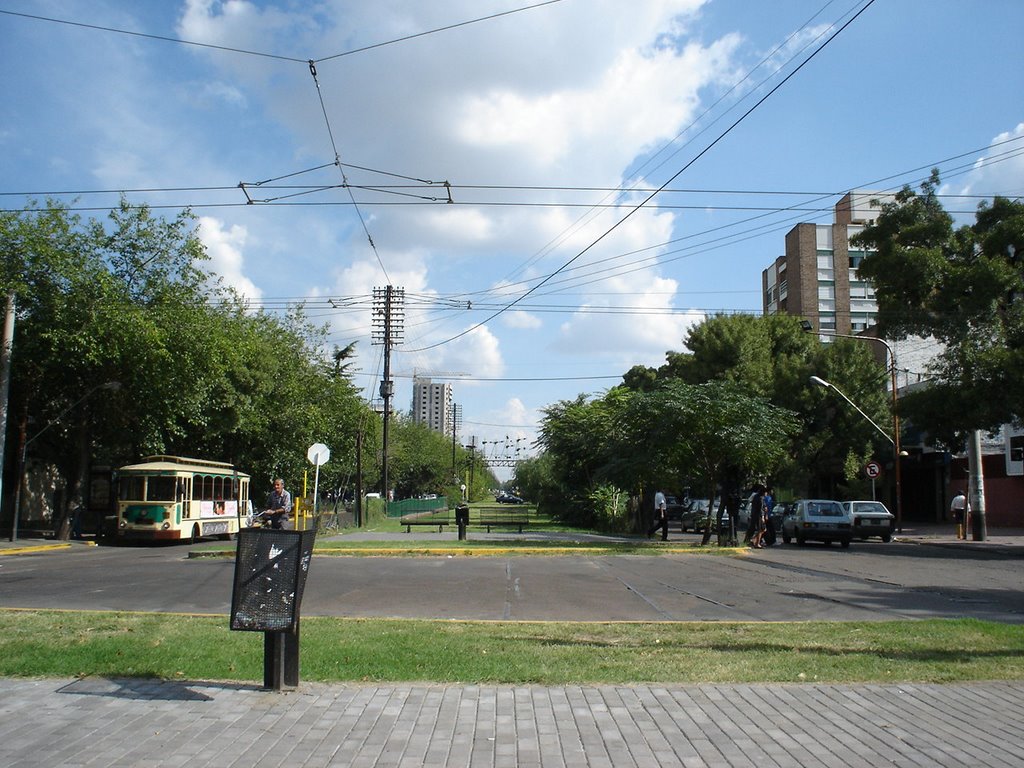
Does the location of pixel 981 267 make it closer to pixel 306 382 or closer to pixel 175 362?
pixel 175 362

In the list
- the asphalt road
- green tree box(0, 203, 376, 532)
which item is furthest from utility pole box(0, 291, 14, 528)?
the asphalt road

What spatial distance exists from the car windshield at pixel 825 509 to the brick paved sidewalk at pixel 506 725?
2387 cm

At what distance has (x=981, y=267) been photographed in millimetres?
28094

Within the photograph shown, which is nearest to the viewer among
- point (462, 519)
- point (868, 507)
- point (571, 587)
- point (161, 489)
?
point (571, 587)

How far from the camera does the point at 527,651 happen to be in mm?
8266

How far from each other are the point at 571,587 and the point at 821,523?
17418 millimetres

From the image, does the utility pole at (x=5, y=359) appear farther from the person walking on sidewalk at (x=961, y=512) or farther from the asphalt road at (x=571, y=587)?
→ the person walking on sidewalk at (x=961, y=512)

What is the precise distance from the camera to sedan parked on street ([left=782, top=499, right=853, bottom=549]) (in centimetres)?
2934

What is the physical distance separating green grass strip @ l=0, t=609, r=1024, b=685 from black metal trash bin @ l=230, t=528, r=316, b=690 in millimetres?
472

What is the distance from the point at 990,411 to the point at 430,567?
713 inches

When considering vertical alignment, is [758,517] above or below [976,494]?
below

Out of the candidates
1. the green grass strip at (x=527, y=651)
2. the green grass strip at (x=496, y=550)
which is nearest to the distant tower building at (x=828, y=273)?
the green grass strip at (x=496, y=550)

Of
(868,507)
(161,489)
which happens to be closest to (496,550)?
(161,489)

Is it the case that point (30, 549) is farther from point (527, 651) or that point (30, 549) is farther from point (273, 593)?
point (273, 593)
